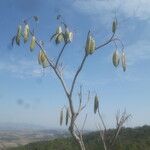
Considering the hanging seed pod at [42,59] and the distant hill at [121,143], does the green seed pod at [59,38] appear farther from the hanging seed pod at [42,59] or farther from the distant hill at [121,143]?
the distant hill at [121,143]

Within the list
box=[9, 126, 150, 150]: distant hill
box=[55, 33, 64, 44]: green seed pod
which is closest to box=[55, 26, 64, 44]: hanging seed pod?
box=[55, 33, 64, 44]: green seed pod

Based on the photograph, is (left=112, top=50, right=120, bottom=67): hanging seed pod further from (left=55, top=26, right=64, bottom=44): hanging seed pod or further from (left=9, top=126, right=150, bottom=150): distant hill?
(left=9, top=126, right=150, bottom=150): distant hill

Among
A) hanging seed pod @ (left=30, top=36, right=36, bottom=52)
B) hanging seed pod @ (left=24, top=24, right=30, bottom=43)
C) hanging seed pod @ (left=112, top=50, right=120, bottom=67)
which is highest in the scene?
hanging seed pod @ (left=24, top=24, right=30, bottom=43)

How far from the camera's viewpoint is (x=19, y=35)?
5.56 metres

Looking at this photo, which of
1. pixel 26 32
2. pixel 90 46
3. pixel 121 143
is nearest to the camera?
pixel 90 46

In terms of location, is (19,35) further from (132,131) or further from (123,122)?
(132,131)

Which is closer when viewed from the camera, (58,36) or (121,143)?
(58,36)

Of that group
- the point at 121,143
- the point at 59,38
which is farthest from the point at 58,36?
the point at 121,143

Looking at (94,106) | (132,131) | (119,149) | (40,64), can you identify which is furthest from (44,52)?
(132,131)

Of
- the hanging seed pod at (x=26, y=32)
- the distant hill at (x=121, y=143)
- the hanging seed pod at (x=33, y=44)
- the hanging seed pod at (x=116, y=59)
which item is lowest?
the distant hill at (x=121, y=143)

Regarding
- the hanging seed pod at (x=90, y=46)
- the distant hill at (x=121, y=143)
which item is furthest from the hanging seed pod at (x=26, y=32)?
the distant hill at (x=121, y=143)

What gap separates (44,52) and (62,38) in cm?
47

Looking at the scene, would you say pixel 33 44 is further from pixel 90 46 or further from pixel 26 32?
pixel 90 46

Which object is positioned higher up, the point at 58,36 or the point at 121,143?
the point at 58,36
